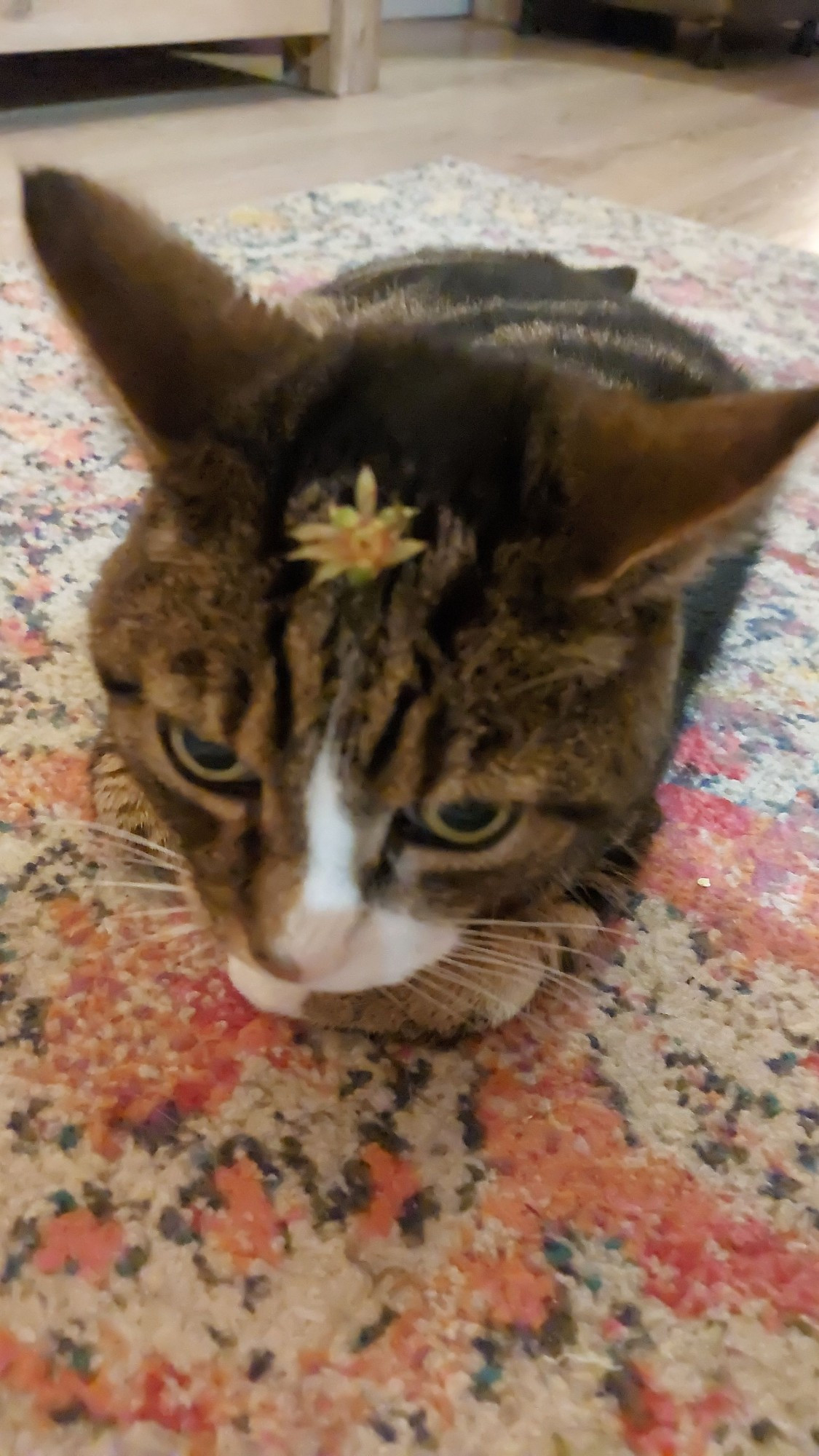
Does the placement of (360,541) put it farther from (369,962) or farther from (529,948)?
(529,948)

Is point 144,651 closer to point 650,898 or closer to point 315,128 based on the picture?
point 650,898

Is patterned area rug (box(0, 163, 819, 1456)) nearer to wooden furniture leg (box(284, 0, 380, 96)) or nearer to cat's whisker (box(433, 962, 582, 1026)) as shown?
cat's whisker (box(433, 962, 582, 1026))

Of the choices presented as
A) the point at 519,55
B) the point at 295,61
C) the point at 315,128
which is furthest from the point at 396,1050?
the point at 519,55

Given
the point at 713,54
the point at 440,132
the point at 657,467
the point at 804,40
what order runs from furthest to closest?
the point at 804,40 < the point at 713,54 < the point at 440,132 < the point at 657,467

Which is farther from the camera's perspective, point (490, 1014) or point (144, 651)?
point (490, 1014)

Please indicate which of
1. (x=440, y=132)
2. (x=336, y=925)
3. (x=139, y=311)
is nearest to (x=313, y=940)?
(x=336, y=925)

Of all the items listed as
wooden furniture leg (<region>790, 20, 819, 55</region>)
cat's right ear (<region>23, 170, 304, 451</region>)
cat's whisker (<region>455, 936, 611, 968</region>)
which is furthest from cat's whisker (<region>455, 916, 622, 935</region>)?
wooden furniture leg (<region>790, 20, 819, 55</region>)

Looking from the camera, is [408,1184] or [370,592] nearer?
[370,592]
